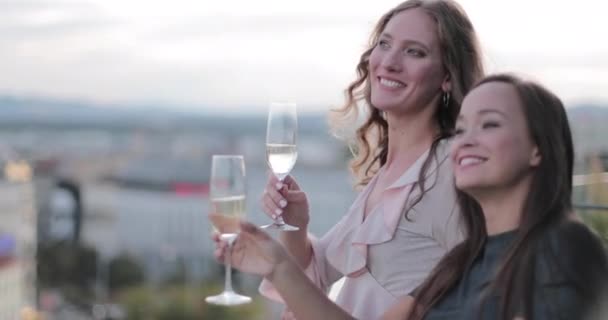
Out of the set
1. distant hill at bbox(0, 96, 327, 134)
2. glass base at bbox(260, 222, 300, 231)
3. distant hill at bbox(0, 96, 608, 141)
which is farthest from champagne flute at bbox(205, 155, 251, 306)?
distant hill at bbox(0, 96, 327, 134)

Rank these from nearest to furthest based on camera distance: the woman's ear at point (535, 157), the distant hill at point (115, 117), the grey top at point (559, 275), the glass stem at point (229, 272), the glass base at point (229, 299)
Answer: the grey top at point (559, 275)
the woman's ear at point (535, 157)
the glass stem at point (229, 272)
the glass base at point (229, 299)
the distant hill at point (115, 117)

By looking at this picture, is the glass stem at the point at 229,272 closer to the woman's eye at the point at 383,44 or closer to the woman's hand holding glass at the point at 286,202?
the woman's hand holding glass at the point at 286,202

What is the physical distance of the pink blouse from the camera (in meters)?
2.00

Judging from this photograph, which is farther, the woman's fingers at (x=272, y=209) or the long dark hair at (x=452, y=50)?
the woman's fingers at (x=272, y=209)

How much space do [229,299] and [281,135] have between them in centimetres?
44

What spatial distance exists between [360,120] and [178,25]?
60.3 metres

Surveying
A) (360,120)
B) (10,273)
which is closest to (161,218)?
(10,273)

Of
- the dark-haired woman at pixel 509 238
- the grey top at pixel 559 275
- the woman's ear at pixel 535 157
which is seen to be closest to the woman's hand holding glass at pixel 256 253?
the dark-haired woman at pixel 509 238

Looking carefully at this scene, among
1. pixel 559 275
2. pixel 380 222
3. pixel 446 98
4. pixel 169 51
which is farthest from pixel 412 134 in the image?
pixel 169 51

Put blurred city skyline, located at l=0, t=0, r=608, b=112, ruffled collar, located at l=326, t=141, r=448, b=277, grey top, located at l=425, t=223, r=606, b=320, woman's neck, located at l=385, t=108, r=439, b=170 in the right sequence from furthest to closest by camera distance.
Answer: blurred city skyline, located at l=0, t=0, r=608, b=112 → woman's neck, located at l=385, t=108, r=439, b=170 → ruffled collar, located at l=326, t=141, r=448, b=277 → grey top, located at l=425, t=223, r=606, b=320

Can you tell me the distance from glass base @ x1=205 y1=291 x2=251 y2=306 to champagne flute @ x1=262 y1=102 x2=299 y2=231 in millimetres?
283

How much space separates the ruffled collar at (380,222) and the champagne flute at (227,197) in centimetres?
29

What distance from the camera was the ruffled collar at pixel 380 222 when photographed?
6.70ft

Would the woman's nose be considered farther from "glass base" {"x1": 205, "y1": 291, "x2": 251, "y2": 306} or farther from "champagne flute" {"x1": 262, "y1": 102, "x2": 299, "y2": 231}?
"glass base" {"x1": 205, "y1": 291, "x2": 251, "y2": 306}
